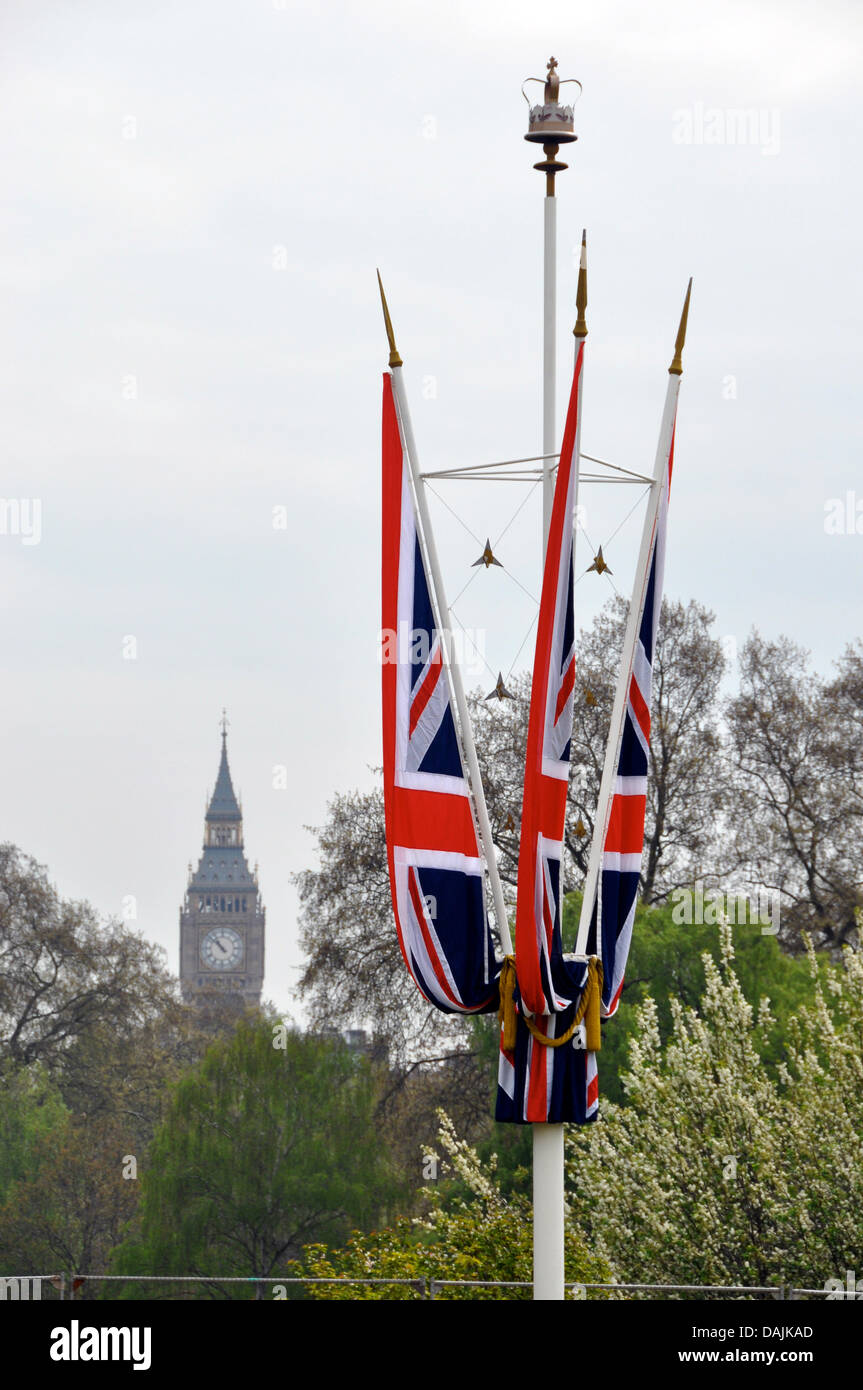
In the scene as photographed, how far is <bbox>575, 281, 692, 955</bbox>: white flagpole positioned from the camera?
41.0 ft

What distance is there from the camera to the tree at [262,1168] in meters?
35.9

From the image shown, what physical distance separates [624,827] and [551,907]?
3.72 feet

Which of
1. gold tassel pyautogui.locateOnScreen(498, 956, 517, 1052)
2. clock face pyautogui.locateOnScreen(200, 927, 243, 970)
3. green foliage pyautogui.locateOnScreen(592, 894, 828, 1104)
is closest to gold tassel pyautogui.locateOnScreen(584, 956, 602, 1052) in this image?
gold tassel pyautogui.locateOnScreen(498, 956, 517, 1052)

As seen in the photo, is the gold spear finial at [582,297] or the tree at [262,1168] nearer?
the gold spear finial at [582,297]

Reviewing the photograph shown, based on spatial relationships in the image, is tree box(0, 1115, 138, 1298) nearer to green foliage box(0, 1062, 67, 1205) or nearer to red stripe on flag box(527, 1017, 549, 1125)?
green foliage box(0, 1062, 67, 1205)

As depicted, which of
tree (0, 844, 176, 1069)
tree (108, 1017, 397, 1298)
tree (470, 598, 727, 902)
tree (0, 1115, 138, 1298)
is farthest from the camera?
tree (0, 844, 176, 1069)

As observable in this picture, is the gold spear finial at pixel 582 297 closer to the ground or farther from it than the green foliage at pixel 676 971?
farther from it

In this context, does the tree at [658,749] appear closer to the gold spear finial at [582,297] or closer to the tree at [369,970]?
the tree at [369,970]

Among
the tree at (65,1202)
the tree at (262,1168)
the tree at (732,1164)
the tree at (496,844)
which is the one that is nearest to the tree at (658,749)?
the tree at (496,844)

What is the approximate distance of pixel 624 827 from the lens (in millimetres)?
12836

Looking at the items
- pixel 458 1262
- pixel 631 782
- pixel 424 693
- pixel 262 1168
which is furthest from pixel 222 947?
pixel 424 693
